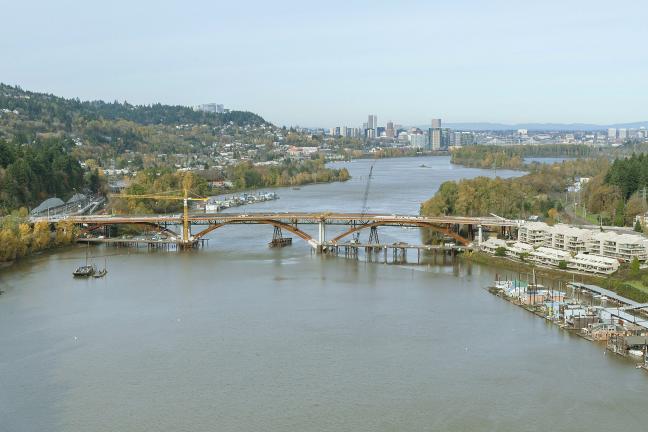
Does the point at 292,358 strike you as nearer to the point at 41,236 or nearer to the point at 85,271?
the point at 85,271

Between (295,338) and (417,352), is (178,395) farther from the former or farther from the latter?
(417,352)

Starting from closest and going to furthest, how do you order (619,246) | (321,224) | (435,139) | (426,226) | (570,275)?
(570,275)
(619,246)
(321,224)
(426,226)
(435,139)

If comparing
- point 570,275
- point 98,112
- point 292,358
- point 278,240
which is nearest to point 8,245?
point 278,240

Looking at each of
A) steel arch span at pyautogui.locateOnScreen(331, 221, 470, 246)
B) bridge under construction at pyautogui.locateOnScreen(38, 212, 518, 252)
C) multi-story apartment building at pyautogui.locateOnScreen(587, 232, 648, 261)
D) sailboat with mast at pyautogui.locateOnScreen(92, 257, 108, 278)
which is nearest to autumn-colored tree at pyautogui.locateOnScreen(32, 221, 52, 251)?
bridge under construction at pyautogui.locateOnScreen(38, 212, 518, 252)

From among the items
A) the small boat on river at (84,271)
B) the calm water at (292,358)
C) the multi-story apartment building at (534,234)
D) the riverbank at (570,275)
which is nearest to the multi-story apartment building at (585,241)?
the multi-story apartment building at (534,234)

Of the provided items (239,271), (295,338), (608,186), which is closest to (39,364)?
(295,338)

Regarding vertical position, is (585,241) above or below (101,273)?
above

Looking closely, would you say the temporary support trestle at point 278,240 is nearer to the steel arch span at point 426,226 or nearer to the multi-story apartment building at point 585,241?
the steel arch span at point 426,226

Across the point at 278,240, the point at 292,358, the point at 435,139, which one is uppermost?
the point at 435,139
